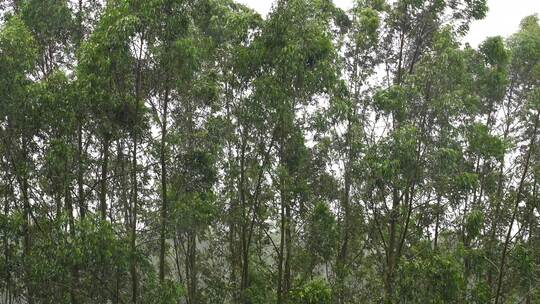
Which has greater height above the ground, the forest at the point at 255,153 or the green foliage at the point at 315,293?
the forest at the point at 255,153

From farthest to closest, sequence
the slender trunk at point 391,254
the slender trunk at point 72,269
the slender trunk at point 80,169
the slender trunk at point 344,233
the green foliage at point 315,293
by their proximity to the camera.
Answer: the slender trunk at point 344,233 < the slender trunk at point 391,254 < the slender trunk at point 80,169 < the green foliage at point 315,293 < the slender trunk at point 72,269

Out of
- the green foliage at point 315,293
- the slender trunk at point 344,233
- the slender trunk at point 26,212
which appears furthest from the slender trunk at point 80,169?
the slender trunk at point 344,233

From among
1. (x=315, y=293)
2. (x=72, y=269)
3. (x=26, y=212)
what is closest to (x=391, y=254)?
(x=315, y=293)

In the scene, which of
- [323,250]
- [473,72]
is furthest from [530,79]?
→ [323,250]

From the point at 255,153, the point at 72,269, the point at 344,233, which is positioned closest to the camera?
the point at 72,269

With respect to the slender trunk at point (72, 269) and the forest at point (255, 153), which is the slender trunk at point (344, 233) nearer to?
the forest at point (255, 153)

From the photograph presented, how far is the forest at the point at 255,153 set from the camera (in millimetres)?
9781

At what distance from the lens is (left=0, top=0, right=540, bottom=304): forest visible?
9781 millimetres

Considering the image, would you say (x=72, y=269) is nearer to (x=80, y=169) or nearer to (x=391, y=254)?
(x=80, y=169)

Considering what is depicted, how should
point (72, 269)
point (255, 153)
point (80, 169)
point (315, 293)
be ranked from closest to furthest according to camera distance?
point (72, 269)
point (315, 293)
point (80, 169)
point (255, 153)

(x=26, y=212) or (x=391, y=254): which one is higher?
(x=26, y=212)

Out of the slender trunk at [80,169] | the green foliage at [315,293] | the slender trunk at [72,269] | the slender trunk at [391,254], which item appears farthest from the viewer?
the slender trunk at [391,254]

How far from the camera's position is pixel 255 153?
11984mm

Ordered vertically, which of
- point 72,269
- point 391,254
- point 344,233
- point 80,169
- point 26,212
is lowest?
point 72,269
